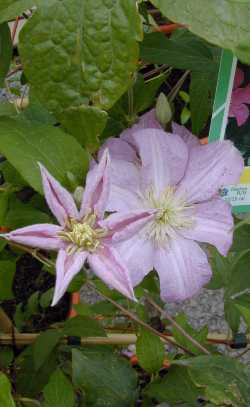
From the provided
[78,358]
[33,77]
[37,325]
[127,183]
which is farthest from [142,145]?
[37,325]

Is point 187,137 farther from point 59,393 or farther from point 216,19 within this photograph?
point 59,393

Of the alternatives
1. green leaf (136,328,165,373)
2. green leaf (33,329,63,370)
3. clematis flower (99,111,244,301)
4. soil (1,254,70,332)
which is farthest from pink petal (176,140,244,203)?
soil (1,254,70,332)

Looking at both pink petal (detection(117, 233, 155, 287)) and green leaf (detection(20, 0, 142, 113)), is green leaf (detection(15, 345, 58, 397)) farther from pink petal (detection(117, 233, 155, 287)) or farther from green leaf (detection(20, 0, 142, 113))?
green leaf (detection(20, 0, 142, 113))

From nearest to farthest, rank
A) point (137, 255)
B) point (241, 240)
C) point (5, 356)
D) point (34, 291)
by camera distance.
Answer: point (137, 255) → point (241, 240) → point (5, 356) → point (34, 291)

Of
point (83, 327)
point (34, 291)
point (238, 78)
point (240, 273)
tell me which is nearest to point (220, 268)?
point (240, 273)

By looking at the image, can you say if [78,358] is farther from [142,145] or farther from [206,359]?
[142,145]

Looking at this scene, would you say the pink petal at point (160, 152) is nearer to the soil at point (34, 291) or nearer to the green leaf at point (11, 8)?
the green leaf at point (11, 8)
